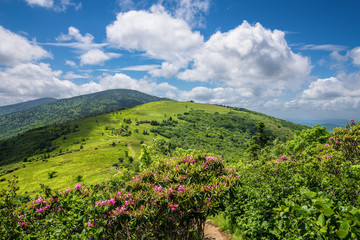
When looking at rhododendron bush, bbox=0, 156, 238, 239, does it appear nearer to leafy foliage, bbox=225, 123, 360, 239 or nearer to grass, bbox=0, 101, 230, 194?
leafy foliage, bbox=225, 123, 360, 239

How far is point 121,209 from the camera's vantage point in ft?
16.3

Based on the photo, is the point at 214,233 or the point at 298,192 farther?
the point at 214,233

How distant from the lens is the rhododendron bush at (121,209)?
15.3 feet

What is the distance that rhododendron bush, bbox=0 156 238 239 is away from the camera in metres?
4.66

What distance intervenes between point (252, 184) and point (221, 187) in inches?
170

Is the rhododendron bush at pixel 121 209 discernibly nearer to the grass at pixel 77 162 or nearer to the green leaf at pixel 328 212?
the green leaf at pixel 328 212

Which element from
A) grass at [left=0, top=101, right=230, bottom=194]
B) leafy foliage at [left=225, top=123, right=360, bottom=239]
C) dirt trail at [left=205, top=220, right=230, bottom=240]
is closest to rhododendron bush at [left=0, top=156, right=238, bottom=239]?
leafy foliage at [left=225, top=123, right=360, bottom=239]

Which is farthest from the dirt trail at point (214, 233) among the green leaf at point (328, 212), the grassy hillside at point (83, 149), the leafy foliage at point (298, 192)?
the grassy hillside at point (83, 149)

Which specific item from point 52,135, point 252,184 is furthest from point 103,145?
point 252,184

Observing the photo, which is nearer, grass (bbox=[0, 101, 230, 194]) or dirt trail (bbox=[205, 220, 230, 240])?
dirt trail (bbox=[205, 220, 230, 240])

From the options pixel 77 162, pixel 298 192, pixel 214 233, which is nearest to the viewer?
pixel 298 192

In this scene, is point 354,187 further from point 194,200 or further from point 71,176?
point 71,176

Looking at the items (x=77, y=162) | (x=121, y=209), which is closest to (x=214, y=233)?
(x=121, y=209)

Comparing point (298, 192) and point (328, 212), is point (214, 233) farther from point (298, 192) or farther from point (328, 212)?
point (328, 212)
